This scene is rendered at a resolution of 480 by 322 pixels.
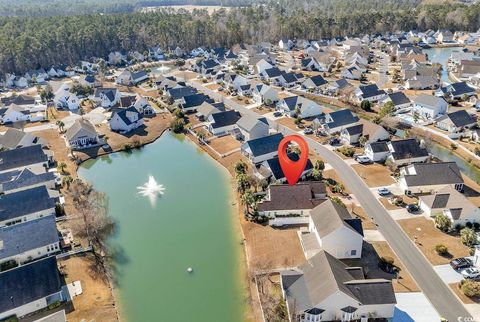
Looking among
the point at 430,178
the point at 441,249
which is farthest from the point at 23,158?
the point at 430,178

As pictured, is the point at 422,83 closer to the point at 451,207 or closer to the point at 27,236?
the point at 451,207

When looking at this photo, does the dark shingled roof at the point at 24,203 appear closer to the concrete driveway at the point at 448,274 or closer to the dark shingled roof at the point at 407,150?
the concrete driveway at the point at 448,274

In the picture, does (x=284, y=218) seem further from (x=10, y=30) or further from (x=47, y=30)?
Answer: (x=10, y=30)

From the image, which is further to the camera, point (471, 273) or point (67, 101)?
point (67, 101)

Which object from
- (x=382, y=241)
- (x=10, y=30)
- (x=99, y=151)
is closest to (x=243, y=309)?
(x=382, y=241)

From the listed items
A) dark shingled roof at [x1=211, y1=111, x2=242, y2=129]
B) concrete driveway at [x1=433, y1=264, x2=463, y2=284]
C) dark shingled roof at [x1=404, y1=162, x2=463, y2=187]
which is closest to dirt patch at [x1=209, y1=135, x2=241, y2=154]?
dark shingled roof at [x1=211, y1=111, x2=242, y2=129]
